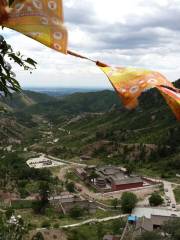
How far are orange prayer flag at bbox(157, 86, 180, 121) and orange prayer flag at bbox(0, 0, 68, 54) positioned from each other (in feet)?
2.38

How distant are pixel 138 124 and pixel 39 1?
107m

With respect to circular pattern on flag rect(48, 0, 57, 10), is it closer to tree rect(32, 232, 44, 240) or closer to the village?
tree rect(32, 232, 44, 240)

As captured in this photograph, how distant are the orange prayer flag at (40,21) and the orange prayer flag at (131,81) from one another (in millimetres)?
403

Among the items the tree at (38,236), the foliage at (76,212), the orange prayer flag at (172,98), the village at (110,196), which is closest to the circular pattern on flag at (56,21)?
the orange prayer flag at (172,98)

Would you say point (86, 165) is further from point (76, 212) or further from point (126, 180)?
point (76, 212)

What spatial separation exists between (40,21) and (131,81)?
71 cm

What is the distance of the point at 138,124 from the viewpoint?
109375mm

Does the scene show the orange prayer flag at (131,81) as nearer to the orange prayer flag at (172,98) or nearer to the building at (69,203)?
the orange prayer flag at (172,98)

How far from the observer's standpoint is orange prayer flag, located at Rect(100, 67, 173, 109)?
2.45 metres

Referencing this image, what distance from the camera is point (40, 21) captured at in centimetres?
272

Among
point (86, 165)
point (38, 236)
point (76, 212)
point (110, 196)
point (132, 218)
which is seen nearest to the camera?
point (38, 236)

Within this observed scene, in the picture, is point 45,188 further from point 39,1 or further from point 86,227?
point 39,1

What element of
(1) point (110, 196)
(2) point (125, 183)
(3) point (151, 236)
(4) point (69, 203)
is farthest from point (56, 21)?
(2) point (125, 183)

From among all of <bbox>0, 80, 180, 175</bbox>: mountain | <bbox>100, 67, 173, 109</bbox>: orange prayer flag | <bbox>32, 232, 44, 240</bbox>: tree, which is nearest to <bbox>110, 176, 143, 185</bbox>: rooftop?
<bbox>0, 80, 180, 175</bbox>: mountain
